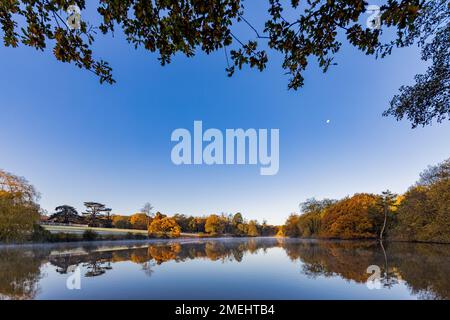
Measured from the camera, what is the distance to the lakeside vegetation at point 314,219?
16828mm

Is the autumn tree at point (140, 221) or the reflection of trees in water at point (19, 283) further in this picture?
the autumn tree at point (140, 221)

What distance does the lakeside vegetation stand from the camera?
16828 millimetres

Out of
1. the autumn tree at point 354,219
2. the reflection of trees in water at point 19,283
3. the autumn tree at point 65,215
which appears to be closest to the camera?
the reflection of trees in water at point 19,283

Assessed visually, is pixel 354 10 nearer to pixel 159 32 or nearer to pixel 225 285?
pixel 159 32

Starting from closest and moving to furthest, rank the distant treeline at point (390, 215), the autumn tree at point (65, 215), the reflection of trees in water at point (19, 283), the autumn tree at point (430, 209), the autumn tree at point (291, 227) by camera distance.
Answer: the reflection of trees in water at point (19, 283), the autumn tree at point (430, 209), the distant treeline at point (390, 215), the autumn tree at point (65, 215), the autumn tree at point (291, 227)

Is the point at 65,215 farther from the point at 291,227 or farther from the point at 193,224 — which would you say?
the point at 291,227

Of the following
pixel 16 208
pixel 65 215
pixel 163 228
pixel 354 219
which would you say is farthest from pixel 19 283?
pixel 65 215

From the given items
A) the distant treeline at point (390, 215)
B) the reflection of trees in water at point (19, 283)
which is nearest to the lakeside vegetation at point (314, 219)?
the distant treeline at point (390, 215)

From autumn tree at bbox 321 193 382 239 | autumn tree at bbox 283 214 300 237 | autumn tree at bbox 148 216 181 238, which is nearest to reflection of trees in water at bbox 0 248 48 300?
autumn tree at bbox 148 216 181 238

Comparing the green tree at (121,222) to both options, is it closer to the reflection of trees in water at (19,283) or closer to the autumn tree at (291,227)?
the autumn tree at (291,227)

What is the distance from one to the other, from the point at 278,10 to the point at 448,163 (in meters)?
23.0

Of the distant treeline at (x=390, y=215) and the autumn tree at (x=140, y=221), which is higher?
the distant treeline at (x=390, y=215)

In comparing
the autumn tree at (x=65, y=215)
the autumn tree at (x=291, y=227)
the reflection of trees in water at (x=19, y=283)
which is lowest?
the autumn tree at (x=291, y=227)

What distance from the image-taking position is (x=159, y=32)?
2922 mm
